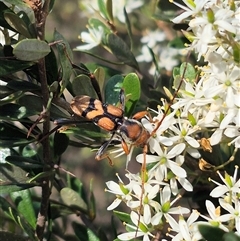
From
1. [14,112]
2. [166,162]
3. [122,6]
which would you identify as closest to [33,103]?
[14,112]

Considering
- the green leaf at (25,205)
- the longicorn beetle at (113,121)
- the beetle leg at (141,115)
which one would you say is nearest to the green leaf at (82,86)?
the longicorn beetle at (113,121)

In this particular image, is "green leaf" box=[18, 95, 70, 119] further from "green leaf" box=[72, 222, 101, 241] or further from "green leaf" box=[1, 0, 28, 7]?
"green leaf" box=[72, 222, 101, 241]

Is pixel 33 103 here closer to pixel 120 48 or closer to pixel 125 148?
pixel 125 148

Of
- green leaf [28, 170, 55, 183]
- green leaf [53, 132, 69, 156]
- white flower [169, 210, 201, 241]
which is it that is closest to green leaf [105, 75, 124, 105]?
green leaf [53, 132, 69, 156]

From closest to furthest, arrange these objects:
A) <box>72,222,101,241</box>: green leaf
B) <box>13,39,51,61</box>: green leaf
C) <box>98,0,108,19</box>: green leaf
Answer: <box>13,39,51,61</box>: green leaf → <box>72,222,101,241</box>: green leaf → <box>98,0,108,19</box>: green leaf

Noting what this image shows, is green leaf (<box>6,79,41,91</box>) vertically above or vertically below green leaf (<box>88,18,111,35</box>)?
above

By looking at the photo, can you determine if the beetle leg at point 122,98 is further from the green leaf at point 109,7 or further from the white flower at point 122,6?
the white flower at point 122,6
